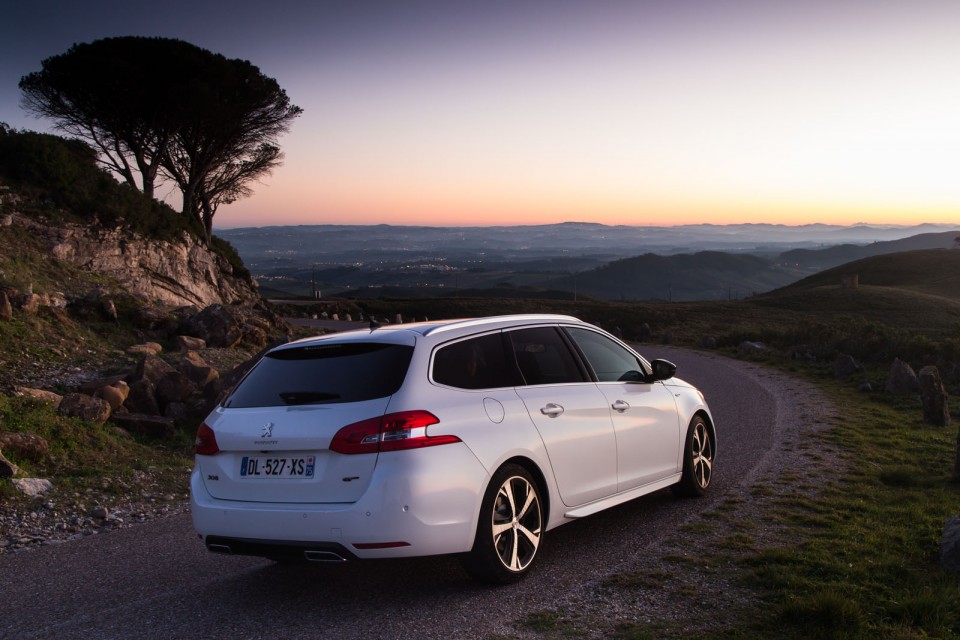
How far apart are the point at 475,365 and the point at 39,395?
307 inches

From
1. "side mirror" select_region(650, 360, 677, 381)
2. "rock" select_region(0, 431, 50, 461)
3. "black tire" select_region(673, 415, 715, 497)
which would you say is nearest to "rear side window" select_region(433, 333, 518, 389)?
"side mirror" select_region(650, 360, 677, 381)

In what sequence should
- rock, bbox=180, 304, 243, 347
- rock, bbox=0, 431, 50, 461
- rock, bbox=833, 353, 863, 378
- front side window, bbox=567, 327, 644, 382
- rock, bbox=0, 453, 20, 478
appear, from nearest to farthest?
front side window, bbox=567, 327, 644, 382, rock, bbox=0, 453, 20, 478, rock, bbox=0, 431, 50, 461, rock, bbox=180, 304, 243, 347, rock, bbox=833, 353, 863, 378

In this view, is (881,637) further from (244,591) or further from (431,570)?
(244,591)

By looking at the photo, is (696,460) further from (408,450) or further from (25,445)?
(25,445)

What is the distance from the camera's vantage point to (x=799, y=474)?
9547 millimetres

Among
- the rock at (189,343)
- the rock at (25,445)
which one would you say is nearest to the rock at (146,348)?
the rock at (189,343)

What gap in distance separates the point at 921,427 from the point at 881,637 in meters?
10.1

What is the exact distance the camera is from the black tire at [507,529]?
18.2ft

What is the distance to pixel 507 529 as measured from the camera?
19.0 ft

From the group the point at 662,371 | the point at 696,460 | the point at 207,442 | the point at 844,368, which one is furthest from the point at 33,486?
the point at 844,368

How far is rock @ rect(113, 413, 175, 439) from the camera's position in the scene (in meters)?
11.5

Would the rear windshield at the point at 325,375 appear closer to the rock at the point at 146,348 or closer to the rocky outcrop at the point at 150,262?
the rock at the point at 146,348

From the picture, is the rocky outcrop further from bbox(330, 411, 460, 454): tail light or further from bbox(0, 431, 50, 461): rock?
bbox(330, 411, 460, 454): tail light

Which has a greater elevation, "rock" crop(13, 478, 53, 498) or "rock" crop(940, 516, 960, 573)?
"rock" crop(940, 516, 960, 573)
